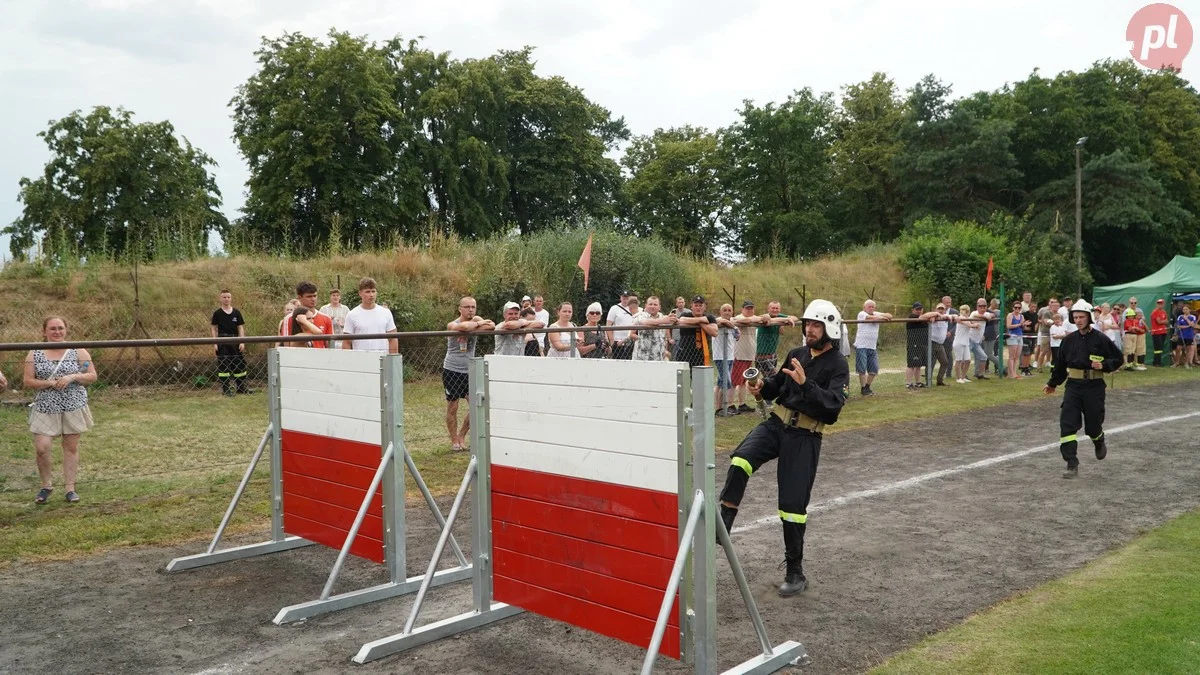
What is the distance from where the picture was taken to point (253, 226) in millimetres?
44406

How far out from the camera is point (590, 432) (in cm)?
473

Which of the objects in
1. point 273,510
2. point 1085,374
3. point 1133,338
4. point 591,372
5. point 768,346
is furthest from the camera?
point 1133,338

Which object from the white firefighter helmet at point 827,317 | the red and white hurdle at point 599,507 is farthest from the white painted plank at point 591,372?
the white firefighter helmet at point 827,317

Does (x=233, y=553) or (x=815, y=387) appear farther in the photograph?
(x=233, y=553)

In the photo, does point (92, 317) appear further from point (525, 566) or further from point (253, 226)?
point (253, 226)

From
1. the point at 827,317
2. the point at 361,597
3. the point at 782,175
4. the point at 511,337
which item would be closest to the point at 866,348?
the point at 511,337

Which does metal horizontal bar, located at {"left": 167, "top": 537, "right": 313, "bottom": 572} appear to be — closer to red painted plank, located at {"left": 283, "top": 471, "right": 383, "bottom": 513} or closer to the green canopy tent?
red painted plank, located at {"left": 283, "top": 471, "right": 383, "bottom": 513}

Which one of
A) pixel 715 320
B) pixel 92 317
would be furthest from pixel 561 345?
pixel 92 317

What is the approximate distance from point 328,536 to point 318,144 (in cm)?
3740

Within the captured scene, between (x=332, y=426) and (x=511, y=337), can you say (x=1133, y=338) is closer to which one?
(x=511, y=337)

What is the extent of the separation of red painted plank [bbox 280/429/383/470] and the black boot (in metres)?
2.76

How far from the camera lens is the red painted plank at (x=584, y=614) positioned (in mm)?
4520

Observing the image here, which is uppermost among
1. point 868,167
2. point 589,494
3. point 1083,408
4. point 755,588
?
point 868,167

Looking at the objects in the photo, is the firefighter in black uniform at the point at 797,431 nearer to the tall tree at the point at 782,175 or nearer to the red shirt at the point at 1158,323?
the red shirt at the point at 1158,323
